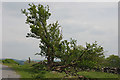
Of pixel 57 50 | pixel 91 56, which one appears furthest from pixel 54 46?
pixel 91 56

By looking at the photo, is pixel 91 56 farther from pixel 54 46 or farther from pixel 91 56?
pixel 54 46

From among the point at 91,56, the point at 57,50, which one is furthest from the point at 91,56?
the point at 57,50

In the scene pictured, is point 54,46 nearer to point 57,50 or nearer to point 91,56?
point 57,50

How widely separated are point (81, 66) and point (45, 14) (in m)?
6.89

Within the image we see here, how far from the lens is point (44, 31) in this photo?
14.6m

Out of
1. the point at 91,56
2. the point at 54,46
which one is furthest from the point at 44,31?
the point at 91,56

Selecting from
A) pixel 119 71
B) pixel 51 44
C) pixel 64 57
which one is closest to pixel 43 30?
pixel 51 44

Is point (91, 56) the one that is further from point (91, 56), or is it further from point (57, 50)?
point (57, 50)

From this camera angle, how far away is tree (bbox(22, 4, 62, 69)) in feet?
46.8

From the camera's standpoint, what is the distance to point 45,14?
1470cm

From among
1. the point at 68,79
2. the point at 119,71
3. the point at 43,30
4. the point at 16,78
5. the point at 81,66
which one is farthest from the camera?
the point at 119,71

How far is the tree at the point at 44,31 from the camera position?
14.3 m

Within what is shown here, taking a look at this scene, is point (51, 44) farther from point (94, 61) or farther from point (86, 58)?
point (94, 61)

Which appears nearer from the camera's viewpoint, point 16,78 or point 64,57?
point 16,78
